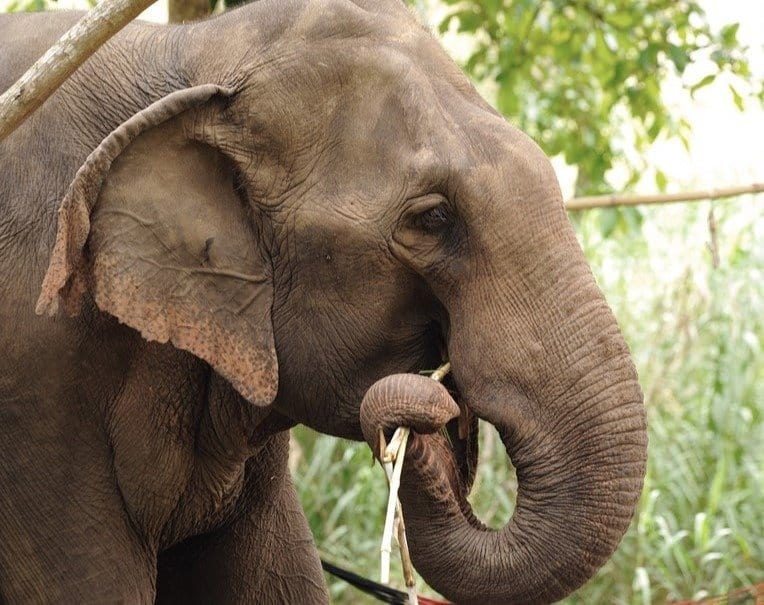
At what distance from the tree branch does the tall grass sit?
384 cm

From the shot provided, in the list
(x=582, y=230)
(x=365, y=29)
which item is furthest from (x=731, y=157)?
(x=365, y=29)

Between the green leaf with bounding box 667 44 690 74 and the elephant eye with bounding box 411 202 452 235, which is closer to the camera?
the elephant eye with bounding box 411 202 452 235

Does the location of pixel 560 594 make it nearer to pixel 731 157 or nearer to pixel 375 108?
pixel 375 108

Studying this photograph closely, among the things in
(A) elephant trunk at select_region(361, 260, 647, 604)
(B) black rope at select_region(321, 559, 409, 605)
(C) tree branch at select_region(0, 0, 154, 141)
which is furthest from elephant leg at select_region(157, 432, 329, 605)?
(C) tree branch at select_region(0, 0, 154, 141)

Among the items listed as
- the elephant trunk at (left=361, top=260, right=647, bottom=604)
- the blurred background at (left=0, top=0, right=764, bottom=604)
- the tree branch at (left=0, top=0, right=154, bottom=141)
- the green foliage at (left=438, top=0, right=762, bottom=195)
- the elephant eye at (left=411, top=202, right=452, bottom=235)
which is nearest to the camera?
the tree branch at (left=0, top=0, right=154, bottom=141)

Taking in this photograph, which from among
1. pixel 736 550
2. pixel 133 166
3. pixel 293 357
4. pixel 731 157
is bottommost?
pixel 731 157

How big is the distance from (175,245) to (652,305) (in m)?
5.00

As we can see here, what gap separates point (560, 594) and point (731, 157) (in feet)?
29.3

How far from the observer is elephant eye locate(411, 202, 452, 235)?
2.98 metres

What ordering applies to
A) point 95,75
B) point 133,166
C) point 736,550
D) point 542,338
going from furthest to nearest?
point 736,550 → point 95,75 → point 133,166 → point 542,338

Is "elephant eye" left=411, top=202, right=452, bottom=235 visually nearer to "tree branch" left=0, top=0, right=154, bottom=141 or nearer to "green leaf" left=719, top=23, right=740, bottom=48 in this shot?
"tree branch" left=0, top=0, right=154, bottom=141

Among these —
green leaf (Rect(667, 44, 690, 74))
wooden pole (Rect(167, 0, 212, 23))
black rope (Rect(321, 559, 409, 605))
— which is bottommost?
black rope (Rect(321, 559, 409, 605))

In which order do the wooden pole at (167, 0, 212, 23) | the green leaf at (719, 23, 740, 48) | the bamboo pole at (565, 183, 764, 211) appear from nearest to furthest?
the bamboo pole at (565, 183, 764, 211), the wooden pole at (167, 0, 212, 23), the green leaf at (719, 23, 740, 48)

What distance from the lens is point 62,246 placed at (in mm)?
2908
